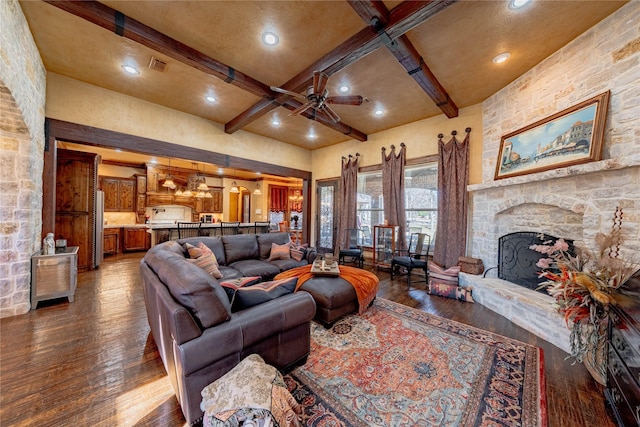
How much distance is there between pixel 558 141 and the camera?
2680 mm

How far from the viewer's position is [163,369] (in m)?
1.87

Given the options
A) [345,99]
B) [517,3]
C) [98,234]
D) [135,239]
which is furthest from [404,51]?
[135,239]

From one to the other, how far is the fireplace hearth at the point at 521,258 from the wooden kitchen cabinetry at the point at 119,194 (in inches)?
382

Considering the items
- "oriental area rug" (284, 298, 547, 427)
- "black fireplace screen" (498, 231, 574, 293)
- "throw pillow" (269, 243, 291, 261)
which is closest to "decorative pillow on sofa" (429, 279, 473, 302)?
"black fireplace screen" (498, 231, 574, 293)

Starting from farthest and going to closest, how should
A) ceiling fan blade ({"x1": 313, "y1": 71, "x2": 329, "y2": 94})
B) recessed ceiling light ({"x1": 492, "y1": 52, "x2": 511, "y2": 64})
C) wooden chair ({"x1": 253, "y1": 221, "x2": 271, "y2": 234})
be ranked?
wooden chair ({"x1": 253, "y1": 221, "x2": 271, "y2": 234}) → recessed ceiling light ({"x1": 492, "y1": 52, "x2": 511, "y2": 64}) → ceiling fan blade ({"x1": 313, "y1": 71, "x2": 329, "y2": 94})

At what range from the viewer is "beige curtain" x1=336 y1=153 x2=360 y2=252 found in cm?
586

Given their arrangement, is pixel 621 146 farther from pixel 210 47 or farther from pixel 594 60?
pixel 210 47

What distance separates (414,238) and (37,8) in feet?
19.9

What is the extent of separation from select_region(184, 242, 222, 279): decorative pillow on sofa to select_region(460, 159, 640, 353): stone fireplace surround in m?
3.68

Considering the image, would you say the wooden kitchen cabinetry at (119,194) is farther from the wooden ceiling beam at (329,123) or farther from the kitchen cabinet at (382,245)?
the kitchen cabinet at (382,245)

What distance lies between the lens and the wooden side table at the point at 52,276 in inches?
114

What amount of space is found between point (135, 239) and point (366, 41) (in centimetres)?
822

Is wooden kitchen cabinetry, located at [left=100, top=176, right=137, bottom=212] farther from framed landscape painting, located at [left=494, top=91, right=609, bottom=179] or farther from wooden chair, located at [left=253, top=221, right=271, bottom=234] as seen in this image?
framed landscape painting, located at [left=494, top=91, right=609, bottom=179]

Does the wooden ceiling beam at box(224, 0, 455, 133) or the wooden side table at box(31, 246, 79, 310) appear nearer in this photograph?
the wooden ceiling beam at box(224, 0, 455, 133)
